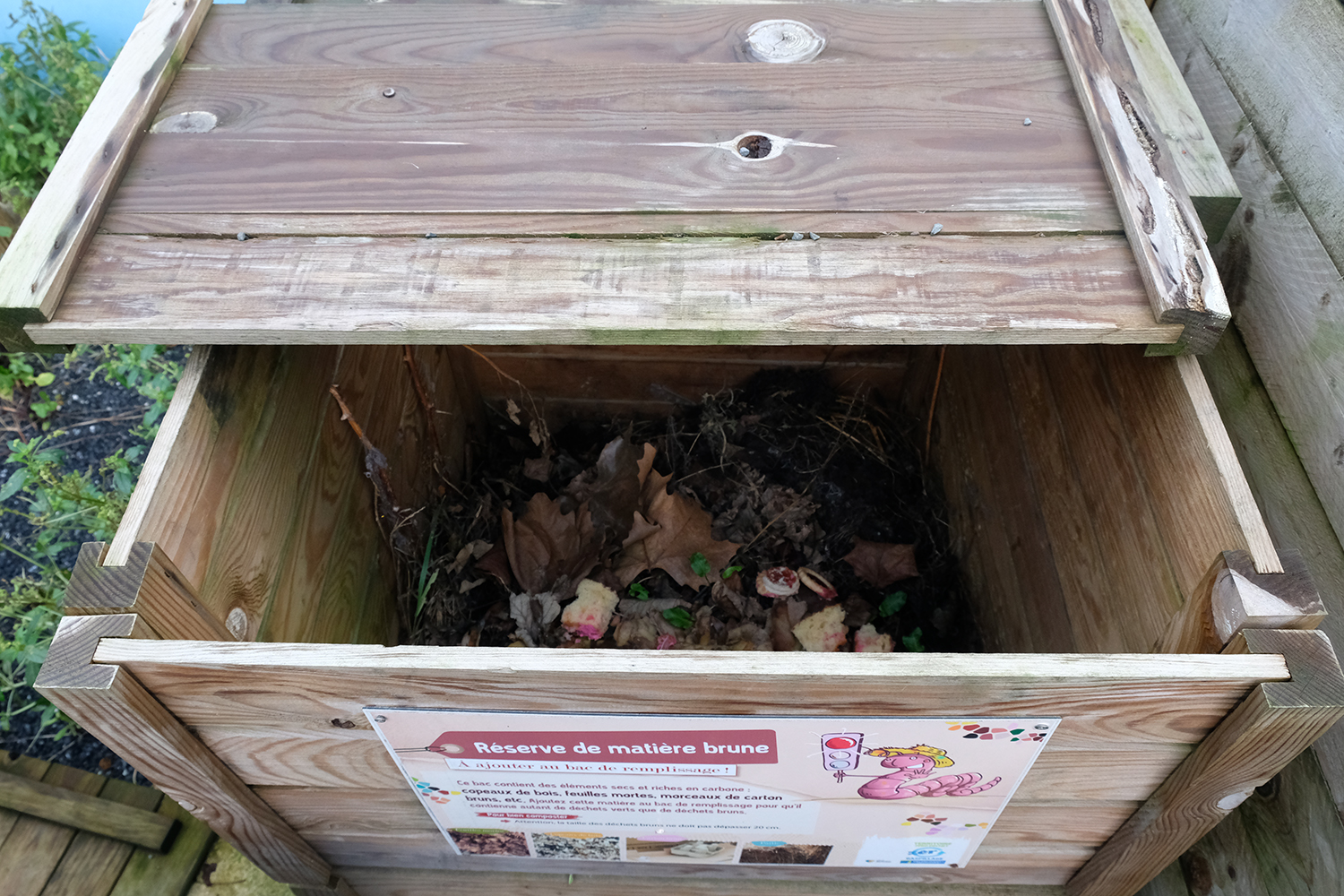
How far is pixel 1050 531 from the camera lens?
5.25 feet

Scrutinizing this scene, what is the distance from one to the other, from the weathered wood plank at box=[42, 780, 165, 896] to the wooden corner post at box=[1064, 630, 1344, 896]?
1911mm

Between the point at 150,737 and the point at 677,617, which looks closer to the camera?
the point at 150,737

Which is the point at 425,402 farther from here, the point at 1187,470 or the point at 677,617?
the point at 1187,470

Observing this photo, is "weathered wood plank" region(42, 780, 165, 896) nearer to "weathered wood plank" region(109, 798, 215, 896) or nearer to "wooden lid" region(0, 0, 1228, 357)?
"weathered wood plank" region(109, 798, 215, 896)

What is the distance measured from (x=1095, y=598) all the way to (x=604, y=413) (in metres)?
1.38

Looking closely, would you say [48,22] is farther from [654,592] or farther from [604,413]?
[654,592]

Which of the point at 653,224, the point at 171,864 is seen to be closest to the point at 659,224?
the point at 653,224

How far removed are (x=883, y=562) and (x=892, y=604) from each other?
11 centimetres

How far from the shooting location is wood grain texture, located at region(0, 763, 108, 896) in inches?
69.6

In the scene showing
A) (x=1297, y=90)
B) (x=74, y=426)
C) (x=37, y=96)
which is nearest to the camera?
(x=1297, y=90)

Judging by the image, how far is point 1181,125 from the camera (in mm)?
1501

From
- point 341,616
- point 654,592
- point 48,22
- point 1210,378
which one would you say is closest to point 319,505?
point 341,616

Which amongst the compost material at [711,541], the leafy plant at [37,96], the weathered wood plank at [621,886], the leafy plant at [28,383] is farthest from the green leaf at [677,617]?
the leafy plant at [37,96]

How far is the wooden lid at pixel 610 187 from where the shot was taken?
109cm
